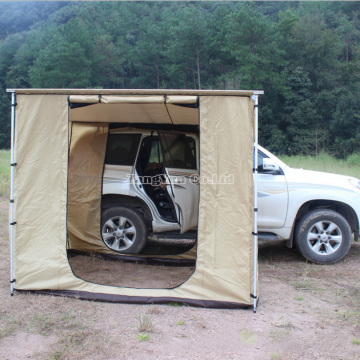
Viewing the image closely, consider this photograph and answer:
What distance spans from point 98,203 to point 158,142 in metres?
1.35

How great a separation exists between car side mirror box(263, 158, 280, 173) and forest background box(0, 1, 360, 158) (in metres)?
28.9

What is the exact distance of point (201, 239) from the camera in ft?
15.9

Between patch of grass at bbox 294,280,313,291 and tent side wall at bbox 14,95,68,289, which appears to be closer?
tent side wall at bbox 14,95,68,289

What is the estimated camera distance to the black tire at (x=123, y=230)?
21.9 ft

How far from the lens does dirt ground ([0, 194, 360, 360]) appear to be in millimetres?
3877

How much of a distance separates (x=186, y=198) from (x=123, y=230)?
114 centimetres

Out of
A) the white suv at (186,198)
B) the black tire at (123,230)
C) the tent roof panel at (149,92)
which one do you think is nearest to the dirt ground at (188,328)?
the white suv at (186,198)

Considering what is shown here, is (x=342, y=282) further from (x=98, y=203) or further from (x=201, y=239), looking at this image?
(x=98, y=203)

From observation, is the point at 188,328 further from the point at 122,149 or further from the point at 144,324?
the point at 122,149

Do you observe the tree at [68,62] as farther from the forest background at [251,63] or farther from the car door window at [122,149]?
the car door window at [122,149]

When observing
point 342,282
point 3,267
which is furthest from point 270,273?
point 3,267

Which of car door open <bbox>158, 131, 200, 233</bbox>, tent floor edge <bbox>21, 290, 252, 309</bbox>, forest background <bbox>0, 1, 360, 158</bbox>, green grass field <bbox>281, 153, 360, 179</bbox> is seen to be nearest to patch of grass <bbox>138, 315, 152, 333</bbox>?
Answer: tent floor edge <bbox>21, 290, 252, 309</bbox>

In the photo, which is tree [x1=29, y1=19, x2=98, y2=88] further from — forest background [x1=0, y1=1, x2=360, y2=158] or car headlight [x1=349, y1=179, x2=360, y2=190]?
car headlight [x1=349, y1=179, x2=360, y2=190]

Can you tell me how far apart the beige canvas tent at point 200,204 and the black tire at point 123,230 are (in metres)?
1.61
